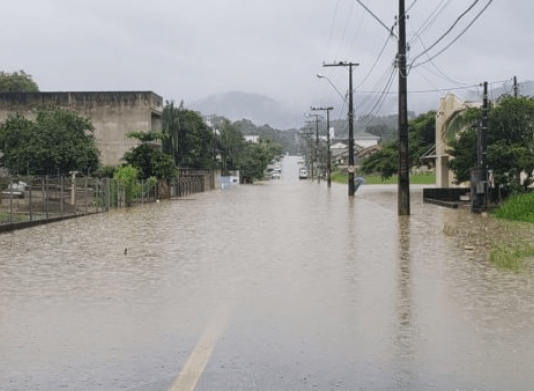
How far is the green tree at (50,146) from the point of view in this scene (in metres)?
49.0

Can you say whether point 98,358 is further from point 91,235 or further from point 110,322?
point 91,235

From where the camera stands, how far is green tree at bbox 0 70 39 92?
9725 centimetres

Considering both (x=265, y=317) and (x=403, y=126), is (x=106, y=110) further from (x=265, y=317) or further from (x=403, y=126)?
(x=265, y=317)

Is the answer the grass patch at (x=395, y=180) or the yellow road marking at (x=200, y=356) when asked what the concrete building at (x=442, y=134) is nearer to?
the grass patch at (x=395, y=180)

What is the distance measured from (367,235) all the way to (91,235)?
24.4ft

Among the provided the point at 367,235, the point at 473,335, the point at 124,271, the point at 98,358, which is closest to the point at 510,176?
the point at 367,235

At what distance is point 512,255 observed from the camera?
613 inches

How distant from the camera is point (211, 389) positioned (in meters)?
6.07

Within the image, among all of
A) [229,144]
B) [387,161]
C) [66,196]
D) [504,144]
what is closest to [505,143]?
[504,144]

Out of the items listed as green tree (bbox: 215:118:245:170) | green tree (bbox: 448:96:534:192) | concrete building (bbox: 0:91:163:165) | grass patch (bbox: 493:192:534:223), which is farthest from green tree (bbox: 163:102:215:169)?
grass patch (bbox: 493:192:534:223)

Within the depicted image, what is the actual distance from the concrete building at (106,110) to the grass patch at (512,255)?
2051 inches

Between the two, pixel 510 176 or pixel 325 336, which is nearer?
pixel 325 336

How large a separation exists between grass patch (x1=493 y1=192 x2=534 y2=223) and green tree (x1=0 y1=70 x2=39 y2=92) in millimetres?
77677

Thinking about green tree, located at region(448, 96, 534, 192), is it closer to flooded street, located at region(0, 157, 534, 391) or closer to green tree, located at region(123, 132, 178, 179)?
flooded street, located at region(0, 157, 534, 391)
